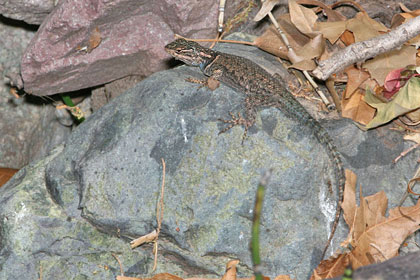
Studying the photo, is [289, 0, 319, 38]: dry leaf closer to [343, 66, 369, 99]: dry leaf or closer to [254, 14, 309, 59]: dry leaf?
[254, 14, 309, 59]: dry leaf

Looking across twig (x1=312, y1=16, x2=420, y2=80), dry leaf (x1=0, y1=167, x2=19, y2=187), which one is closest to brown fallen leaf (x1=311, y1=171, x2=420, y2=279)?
twig (x1=312, y1=16, x2=420, y2=80)

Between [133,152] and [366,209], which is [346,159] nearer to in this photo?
[366,209]

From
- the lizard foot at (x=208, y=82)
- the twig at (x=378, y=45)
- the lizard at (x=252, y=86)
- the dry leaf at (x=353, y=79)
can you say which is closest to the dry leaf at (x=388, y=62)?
the dry leaf at (x=353, y=79)

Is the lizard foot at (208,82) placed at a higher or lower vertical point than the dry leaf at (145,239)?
higher

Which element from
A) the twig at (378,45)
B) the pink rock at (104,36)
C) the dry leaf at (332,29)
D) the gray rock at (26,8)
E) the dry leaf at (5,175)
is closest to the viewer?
the twig at (378,45)

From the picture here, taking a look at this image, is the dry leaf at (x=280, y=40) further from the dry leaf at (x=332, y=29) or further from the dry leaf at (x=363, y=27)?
the dry leaf at (x=363, y=27)

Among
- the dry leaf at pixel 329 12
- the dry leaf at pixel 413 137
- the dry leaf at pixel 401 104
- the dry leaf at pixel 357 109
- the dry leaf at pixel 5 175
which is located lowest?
the dry leaf at pixel 5 175
